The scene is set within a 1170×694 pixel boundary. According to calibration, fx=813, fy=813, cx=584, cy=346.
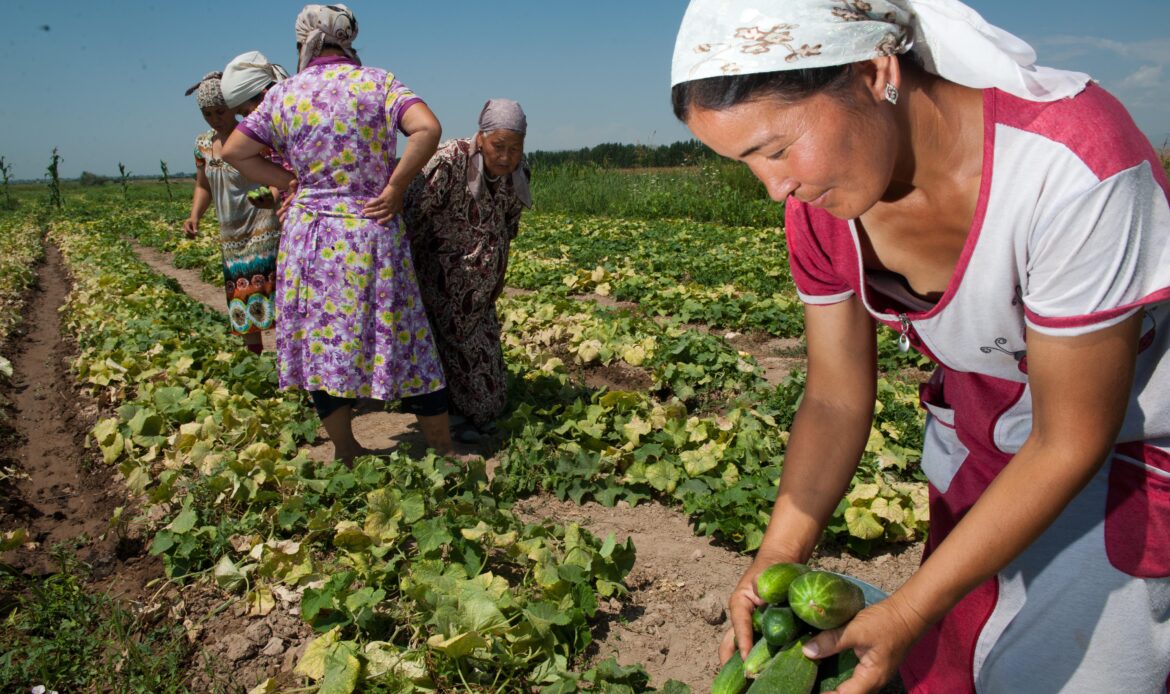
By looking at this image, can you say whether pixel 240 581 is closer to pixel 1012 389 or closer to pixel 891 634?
pixel 891 634

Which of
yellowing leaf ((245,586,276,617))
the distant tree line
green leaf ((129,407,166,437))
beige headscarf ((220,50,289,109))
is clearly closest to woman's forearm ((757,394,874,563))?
yellowing leaf ((245,586,276,617))

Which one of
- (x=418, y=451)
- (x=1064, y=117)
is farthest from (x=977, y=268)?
(x=418, y=451)

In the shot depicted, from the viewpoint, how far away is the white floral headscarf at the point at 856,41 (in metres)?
1.26

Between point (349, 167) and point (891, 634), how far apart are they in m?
3.11

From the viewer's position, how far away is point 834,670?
155cm

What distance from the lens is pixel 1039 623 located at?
1.62 m

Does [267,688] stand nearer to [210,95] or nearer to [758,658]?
[758,658]

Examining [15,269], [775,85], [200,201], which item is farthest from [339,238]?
[15,269]

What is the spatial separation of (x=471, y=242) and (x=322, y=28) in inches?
51.5

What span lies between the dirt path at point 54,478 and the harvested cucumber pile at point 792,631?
9.72ft

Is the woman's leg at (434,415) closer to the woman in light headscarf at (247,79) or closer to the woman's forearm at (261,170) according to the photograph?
the woman's forearm at (261,170)

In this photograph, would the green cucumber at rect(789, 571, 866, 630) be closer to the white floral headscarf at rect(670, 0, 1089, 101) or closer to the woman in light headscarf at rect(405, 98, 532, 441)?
the white floral headscarf at rect(670, 0, 1089, 101)

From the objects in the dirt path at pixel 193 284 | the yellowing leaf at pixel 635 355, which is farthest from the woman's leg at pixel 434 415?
the dirt path at pixel 193 284

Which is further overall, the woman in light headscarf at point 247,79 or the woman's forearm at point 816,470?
the woman in light headscarf at point 247,79
